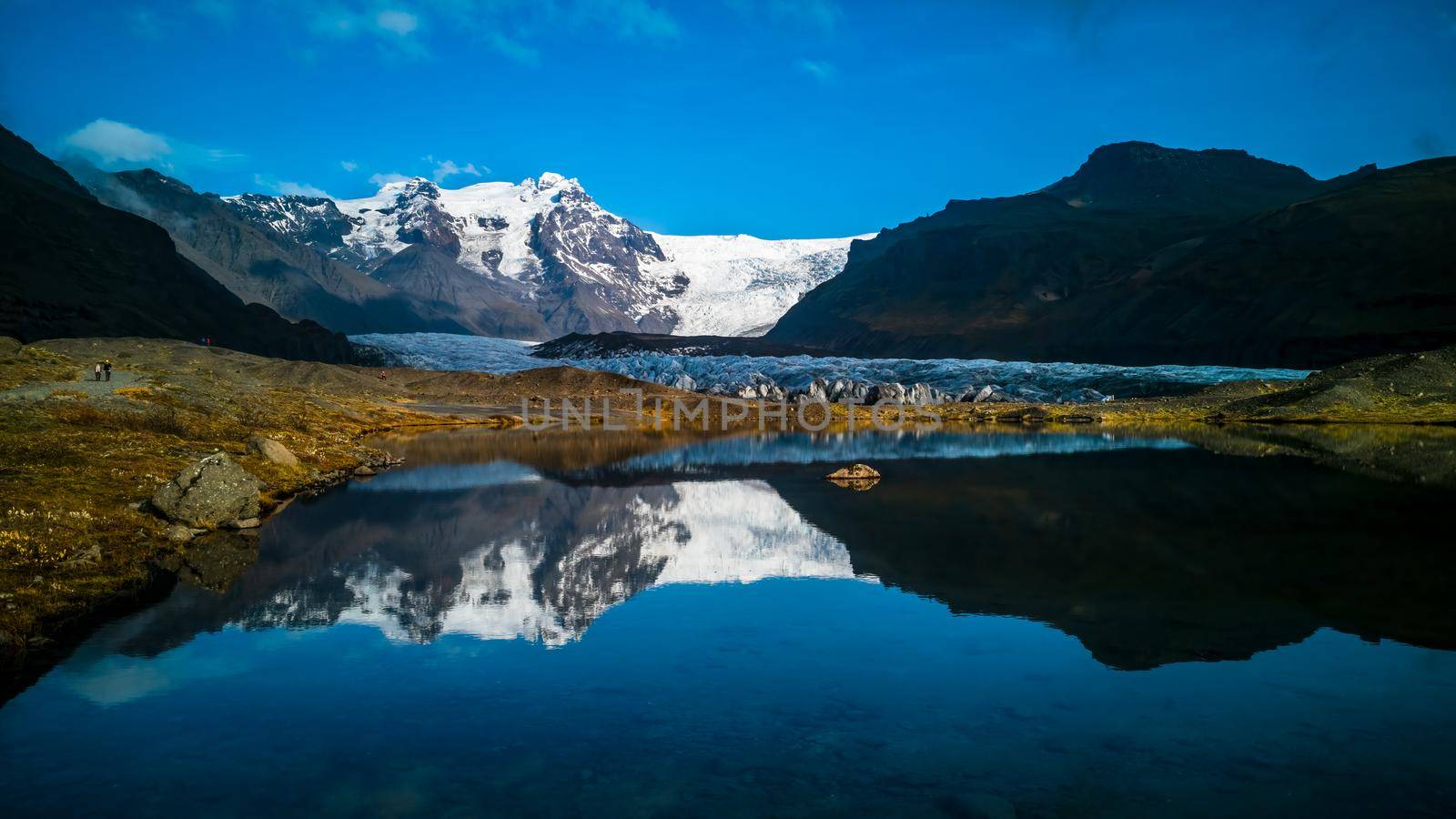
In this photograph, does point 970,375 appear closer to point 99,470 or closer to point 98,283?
point 99,470

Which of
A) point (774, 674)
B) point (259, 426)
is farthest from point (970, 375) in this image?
A: point (774, 674)

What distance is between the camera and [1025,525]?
32.9 meters

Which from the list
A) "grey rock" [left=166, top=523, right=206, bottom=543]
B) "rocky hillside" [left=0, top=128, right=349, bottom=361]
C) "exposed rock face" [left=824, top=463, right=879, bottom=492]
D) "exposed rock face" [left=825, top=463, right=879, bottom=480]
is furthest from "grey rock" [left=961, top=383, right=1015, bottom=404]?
"rocky hillside" [left=0, top=128, right=349, bottom=361]

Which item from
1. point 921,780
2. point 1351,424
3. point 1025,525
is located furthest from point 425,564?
point 1351,424

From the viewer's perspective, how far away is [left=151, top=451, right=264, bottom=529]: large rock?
1138 inches

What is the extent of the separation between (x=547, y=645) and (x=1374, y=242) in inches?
8580

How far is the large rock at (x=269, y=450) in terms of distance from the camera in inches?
1716

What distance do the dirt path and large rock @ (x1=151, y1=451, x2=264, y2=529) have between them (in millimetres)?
23054

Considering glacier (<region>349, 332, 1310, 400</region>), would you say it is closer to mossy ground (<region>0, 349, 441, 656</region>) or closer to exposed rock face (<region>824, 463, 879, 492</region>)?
exposed rock face (<region>824, 463, 879, 492</region>)

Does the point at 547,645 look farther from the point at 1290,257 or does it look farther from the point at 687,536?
the point at 1290,257

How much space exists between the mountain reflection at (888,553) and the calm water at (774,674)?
18 centimetres

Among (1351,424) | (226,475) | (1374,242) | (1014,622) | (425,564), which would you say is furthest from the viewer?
(1374,242)

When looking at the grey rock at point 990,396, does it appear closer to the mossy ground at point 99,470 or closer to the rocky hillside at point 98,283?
the mossy ground at point 99,470

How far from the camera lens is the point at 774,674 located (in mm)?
16797
